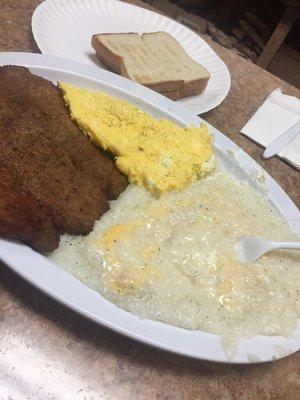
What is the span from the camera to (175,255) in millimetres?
1005

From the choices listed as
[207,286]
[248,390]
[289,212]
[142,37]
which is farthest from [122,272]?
[142,37]

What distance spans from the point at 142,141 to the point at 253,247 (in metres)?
0.38

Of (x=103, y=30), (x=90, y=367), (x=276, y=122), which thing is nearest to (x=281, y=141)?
(x=276, y=122)

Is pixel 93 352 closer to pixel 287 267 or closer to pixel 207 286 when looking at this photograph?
pixel 207 286

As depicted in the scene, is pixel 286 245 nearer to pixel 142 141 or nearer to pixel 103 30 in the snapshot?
pixel 142 141

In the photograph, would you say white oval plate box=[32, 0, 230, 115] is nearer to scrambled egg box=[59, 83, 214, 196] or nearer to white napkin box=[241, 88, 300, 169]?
white napkin box=[241, 88, 300, 169]

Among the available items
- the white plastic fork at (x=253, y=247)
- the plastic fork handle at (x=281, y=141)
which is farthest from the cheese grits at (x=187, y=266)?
the plastic fork handle at (x=281, y=141)

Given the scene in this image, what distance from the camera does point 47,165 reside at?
1000 mm

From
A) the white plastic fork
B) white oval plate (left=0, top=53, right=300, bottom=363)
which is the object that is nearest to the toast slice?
the white plastic fork

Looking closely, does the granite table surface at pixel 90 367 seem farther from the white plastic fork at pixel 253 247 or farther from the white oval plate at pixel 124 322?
the white plastic fork at pixel 253 247

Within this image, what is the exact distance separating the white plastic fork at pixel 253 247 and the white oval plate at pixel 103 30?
0.61 meters

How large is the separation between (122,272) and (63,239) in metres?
0.15

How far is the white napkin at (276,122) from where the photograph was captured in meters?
1.64

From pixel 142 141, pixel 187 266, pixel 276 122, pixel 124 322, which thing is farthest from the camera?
pixel 276 122
